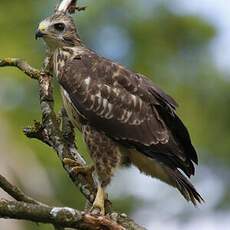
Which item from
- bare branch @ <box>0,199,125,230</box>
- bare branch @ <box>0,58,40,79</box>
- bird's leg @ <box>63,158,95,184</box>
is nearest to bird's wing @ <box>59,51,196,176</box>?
bare branch @ <box>0,58,40,79</box>

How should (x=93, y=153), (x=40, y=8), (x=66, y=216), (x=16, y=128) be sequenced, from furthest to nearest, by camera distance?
(x=40, y=8) → (x=16, y=128) → (x=93, y=153) → (x=66, y=216)

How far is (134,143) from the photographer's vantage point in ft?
24.6

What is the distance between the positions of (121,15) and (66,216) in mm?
12235

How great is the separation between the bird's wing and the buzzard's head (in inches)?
7.8

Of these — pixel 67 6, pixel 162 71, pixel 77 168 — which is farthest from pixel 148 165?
pixel 162 71

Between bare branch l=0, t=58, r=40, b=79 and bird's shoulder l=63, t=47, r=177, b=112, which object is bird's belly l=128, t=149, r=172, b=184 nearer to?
bird's shoulder l=63, t=47, r=177, b=112

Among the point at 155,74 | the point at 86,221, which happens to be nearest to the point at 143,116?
the point at 86,221

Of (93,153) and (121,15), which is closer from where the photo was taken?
(93,153)

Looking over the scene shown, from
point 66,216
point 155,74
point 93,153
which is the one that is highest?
point 155,74

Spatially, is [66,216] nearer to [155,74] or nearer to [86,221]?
[86,221]

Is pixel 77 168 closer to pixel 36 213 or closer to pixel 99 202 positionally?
pixel 99 202

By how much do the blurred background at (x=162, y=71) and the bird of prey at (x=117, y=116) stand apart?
25.6 ft

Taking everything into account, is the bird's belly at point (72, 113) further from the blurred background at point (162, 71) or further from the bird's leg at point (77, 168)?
the blurred background at point (162, 71)

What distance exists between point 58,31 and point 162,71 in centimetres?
1031
